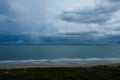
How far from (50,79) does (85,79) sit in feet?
15.0

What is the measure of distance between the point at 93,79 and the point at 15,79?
9.86 meters

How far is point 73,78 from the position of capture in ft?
86.9

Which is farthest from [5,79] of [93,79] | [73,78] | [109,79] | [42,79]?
[109,79]

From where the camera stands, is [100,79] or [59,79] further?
[100,79]

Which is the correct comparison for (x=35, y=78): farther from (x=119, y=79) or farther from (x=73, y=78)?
(x=119, y=79)

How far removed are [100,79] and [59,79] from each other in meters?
5.56

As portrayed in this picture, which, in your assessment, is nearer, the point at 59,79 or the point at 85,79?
the point at 59,79

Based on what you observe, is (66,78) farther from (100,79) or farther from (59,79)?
(100,79)

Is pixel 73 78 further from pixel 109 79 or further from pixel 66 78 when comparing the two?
pixel 109 79

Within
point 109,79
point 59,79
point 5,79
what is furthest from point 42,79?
point 109,79

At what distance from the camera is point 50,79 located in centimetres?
2572

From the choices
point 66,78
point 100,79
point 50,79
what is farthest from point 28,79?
point 100,79

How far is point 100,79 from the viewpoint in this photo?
26766 millimetres

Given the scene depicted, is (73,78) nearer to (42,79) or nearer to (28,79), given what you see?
(42,79)
